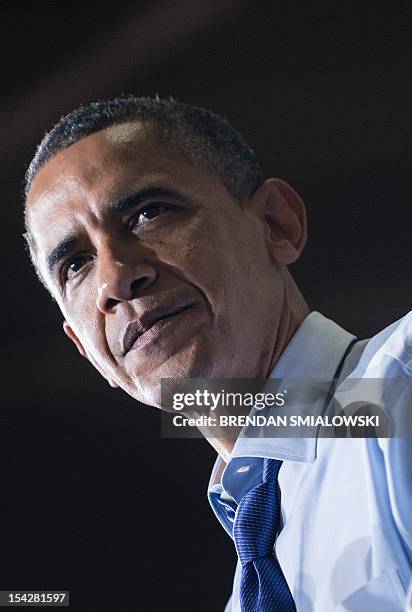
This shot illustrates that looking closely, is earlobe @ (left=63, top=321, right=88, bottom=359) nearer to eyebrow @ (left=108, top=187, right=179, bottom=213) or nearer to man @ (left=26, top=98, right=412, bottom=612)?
man @ (left=26, top=98, right=412, bottom=612)

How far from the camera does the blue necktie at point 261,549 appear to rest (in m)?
0.76

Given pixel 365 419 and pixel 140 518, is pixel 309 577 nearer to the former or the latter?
pixel 365 419

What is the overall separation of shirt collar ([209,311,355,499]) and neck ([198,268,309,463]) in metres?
0.02

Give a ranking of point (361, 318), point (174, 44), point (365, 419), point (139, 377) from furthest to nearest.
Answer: point (174, 44)
point (361, 318)
point (139, 377)
point (365, 419)

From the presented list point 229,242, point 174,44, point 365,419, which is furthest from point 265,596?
point 174,44

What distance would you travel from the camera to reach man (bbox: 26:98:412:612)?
74cm

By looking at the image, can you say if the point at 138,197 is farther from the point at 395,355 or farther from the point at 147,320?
the point at 395,355

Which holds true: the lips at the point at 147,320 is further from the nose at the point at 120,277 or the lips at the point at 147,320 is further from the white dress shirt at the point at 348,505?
the white dress shirt at the point at 348,505

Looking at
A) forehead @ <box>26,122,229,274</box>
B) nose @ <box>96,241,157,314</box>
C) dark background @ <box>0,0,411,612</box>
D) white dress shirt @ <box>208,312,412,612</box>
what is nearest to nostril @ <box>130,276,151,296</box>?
nose @ <box>96,241,157,314</box>

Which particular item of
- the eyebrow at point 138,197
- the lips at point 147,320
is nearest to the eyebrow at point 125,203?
the eyebrow at point 138,197

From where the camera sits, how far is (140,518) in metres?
1.20

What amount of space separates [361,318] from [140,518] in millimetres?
464

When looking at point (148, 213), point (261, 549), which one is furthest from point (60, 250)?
point (261, 549)

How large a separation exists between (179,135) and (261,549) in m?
0.54
